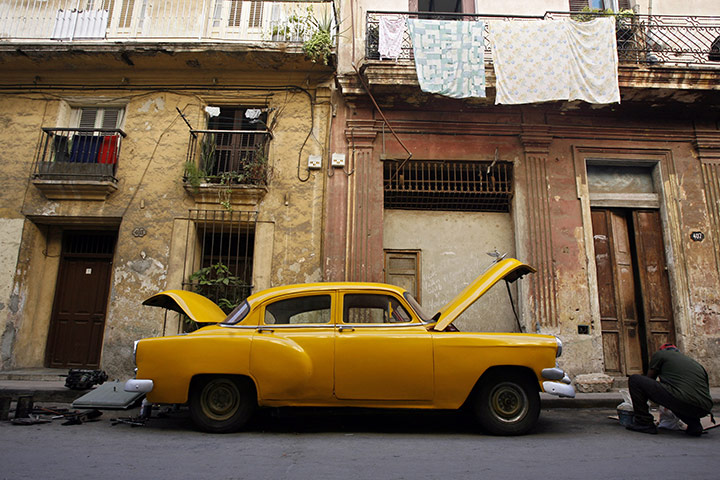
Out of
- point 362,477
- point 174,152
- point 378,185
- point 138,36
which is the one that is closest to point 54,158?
point 174,152

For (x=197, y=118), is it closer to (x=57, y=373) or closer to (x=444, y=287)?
(x=57, y=373)

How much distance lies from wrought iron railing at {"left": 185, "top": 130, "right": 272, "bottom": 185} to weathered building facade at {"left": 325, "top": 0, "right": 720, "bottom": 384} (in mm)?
1366

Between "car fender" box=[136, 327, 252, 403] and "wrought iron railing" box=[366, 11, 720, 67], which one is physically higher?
"wrought iron railing" box=[366, 11, 720, 67]

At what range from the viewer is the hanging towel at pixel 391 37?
27.2 ft

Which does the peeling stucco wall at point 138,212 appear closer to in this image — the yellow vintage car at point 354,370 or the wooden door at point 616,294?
the yellow vintage car at point 354,370

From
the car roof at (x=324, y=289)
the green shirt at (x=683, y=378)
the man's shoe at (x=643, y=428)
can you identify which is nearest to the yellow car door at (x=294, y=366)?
the car roof at (x=324, y=289)

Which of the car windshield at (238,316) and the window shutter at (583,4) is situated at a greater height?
A: the window shutter at (583,4)

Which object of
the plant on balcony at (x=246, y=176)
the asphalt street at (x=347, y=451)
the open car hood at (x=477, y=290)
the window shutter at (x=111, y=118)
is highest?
the window shutter at (x=111, y=118)

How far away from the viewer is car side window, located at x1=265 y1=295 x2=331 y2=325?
187 inches

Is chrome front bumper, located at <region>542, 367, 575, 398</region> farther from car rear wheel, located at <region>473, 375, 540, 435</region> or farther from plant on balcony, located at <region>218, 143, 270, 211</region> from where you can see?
plant on balcony, located at <region>218, 143, 270, 211</region>

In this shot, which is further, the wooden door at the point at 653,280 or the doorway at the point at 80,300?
the doorway at the point at 80,300

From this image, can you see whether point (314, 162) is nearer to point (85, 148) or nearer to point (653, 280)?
point (85, 148)

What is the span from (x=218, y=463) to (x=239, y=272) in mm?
5406

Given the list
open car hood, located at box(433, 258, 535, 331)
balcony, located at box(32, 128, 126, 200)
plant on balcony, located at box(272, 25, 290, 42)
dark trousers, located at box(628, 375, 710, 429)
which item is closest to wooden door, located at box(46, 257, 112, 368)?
balcony, located at box(32, 128, 126, 200)
